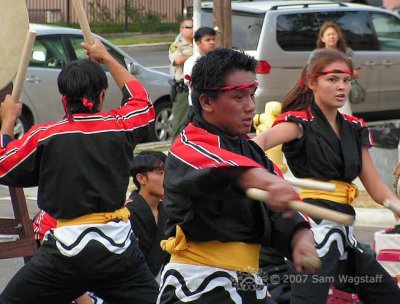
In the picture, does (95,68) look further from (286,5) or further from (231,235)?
(286,5)

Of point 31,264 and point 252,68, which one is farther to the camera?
point 31,264

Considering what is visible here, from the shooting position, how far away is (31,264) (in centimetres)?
478

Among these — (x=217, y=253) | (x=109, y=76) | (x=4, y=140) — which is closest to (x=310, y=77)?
(x=4, y=140)

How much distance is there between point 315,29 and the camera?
46.9 feet

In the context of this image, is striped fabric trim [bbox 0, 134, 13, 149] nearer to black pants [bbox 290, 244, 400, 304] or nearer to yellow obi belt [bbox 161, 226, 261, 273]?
yellow obi belt [bbox 161, 226, 261, 273]

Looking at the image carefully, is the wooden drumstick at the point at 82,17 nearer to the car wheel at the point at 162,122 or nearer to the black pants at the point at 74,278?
the black pants at the point at 74,278

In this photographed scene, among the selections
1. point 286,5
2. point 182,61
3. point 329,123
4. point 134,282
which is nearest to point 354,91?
point 182,61

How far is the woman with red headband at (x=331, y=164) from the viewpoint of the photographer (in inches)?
196

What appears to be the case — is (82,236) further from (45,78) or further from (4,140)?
(45,78)

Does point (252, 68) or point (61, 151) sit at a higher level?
point (252, 68)

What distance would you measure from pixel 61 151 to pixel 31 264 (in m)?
0.55

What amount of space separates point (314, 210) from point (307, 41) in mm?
11291

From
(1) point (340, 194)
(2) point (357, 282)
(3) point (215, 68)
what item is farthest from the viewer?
(1) point (340, 194)

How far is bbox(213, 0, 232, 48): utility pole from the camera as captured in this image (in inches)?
445
